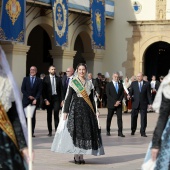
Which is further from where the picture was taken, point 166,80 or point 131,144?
point 131,144

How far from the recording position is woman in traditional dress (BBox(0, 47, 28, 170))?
4.86 meters

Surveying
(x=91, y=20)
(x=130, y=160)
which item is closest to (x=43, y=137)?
(x=130, y=160)

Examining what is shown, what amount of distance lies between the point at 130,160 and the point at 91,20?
17431 millimetres

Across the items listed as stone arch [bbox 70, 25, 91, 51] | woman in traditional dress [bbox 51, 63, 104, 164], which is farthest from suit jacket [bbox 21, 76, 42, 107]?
stone arch [bbox 70, 25, 91, 51]

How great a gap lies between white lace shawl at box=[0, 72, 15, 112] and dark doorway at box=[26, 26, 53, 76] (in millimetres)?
26290

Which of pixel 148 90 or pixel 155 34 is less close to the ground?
pixel 155 34

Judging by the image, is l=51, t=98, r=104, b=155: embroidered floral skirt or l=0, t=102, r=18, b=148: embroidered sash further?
l=51, t=98, r=104, b=155: embroidered floral skirt

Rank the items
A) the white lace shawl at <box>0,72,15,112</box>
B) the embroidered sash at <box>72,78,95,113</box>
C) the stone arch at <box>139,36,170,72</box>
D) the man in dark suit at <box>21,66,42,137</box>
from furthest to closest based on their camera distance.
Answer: the stone arch at <box>139,36,170,72</box> < the man in dark suit at <box>21,66,42,137</box> < the embroidered sash at <box>72,78,95,113</box> < the white lace shawl at <box>0,72,15,112</box>

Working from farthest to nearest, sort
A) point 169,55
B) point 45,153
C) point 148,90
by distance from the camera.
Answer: point 169,55, point 148,90, point 45,153

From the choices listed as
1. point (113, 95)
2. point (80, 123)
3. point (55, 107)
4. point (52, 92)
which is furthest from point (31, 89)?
point (80, 123)

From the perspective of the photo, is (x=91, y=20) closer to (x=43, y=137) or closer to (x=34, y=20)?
(x=34, y=20)

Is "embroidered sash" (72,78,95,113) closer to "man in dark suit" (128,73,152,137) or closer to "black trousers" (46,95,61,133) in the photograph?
"black trousers" (46,95,61,133)

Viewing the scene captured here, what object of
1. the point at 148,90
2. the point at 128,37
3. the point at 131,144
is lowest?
the point at 131,144

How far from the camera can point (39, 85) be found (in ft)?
48.3
